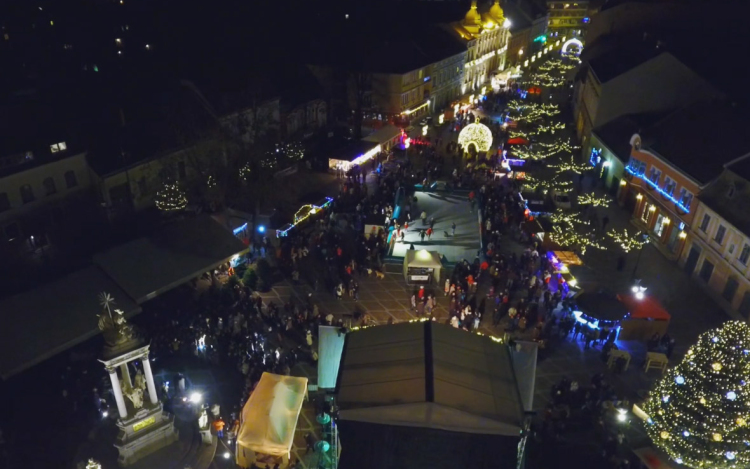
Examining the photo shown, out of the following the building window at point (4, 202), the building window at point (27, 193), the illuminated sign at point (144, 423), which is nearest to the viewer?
the illuminated sign at point (144, 423)

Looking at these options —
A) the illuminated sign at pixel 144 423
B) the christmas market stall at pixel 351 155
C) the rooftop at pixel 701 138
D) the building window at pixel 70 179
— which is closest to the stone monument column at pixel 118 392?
the illuminated sign at pixel 144 423

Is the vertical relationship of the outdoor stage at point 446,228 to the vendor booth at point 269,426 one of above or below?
below

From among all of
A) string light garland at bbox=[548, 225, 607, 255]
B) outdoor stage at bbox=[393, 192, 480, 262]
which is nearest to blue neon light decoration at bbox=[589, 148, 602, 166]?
outdoor stage at bbox=[393, 192, 480, 262]

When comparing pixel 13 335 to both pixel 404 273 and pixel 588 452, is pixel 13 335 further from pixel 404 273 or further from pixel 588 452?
pixel 588 452

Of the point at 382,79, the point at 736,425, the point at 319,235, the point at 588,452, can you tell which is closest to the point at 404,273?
the point at 319,235

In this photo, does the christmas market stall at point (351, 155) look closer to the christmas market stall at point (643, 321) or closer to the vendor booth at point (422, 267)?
the vendor booth at point (422, 267)

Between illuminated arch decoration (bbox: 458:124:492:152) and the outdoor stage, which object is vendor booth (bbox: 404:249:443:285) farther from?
illuminated arch decoration (bbox: 458:124:492:152)
